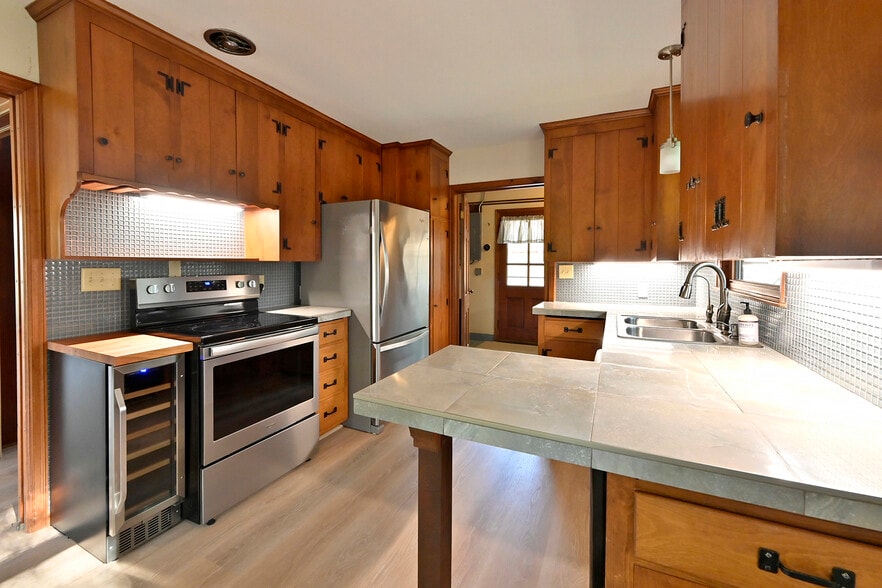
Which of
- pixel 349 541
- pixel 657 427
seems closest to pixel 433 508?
pixel 657 427

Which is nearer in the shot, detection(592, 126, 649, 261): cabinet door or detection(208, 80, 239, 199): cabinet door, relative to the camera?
detection(208, 80, 239, 199): cabinet door

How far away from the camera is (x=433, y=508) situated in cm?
106

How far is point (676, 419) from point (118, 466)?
2.05m

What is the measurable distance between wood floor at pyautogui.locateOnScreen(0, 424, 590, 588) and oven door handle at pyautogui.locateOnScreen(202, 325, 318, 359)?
82 centimetres

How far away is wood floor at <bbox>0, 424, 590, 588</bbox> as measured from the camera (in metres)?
1.58

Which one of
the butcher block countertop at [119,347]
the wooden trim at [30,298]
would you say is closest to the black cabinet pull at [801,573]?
the butcher block countertop at [119,347]

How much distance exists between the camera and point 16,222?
1.77m

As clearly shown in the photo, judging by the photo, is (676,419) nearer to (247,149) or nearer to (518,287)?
(247,149)

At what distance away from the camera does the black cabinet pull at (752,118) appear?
76cm

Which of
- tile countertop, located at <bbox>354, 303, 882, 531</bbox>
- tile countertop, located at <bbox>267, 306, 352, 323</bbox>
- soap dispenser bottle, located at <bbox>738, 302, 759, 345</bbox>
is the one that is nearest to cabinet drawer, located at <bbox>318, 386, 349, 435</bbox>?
tile countertop, located at <bbox>267, 306, 352, 323</bbox>

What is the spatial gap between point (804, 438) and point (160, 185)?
8.59 ft

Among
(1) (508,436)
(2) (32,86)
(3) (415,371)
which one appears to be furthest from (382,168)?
(1) (508,436)

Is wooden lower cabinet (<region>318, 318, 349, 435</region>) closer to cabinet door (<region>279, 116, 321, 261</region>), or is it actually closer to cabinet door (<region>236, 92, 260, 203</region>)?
cabinet door (<region>279, 116, 321, 261</region>)

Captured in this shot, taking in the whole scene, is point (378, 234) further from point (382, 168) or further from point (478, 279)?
point (478, 279)
